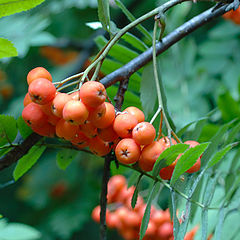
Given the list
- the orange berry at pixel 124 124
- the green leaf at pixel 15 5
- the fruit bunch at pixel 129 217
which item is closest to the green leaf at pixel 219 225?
the orange berry at pixel 124 124

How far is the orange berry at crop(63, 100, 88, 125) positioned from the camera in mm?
765

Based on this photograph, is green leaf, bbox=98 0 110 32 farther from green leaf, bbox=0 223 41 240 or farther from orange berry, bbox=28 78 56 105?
green leaf, bbox=0 223 41 240

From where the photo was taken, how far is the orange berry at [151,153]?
832mm

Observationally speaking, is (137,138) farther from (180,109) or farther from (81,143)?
(180,109)

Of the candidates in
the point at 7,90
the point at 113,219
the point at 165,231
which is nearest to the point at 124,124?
the point at 165,231

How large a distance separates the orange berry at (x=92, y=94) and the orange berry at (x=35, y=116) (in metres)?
0.12

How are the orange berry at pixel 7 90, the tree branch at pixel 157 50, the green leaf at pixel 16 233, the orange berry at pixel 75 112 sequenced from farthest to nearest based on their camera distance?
the orange berry at pixel 7 90 < the green leaf at pixel 16 233 < the tree branch at pixel 157 50 < the orange berry at pixel 75 112

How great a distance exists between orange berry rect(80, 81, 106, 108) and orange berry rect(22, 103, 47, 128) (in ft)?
0.39

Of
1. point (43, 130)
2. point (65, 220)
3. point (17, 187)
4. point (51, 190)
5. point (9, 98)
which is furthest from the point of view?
point (9, 98)

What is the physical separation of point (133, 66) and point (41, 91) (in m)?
0.34

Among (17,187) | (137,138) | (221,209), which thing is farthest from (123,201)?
(17,187)

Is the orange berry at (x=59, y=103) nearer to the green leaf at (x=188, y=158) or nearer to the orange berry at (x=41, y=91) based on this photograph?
the orange berry at (x=41, y=91)

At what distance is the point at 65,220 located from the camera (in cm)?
276

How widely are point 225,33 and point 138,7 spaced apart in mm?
→ 725
